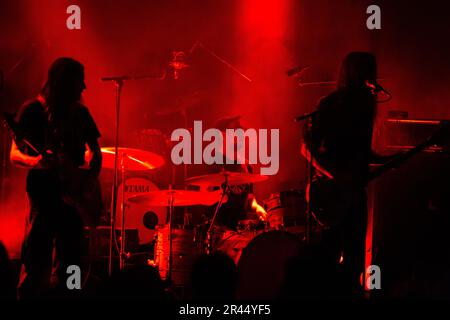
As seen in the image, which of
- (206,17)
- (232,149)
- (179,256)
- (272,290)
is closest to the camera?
(272,290)

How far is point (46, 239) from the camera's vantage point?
429cm

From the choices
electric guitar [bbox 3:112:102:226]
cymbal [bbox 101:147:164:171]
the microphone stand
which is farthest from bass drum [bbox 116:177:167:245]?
the microphone stand

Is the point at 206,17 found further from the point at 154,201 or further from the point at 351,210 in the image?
the point at 351,210

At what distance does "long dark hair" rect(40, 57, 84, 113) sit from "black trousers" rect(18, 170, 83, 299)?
60cm

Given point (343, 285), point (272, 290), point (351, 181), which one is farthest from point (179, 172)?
point (343, 285)

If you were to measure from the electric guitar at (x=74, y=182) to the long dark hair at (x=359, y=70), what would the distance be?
2.19 meters

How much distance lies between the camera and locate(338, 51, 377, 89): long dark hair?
4.51m

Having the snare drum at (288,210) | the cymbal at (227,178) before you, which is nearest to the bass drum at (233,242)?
the snare drum at (288,210)

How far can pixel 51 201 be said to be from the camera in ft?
14.2

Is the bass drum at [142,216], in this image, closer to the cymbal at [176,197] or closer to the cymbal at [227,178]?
the cymbal at [176,197]

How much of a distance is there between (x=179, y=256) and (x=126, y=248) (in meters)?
1.22

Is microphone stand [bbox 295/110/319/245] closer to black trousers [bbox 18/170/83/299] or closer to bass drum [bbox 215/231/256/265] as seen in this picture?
black trousers [bbox 18/170/83/299]

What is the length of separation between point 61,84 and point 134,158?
93.9 inches

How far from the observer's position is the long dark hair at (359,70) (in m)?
4.51
